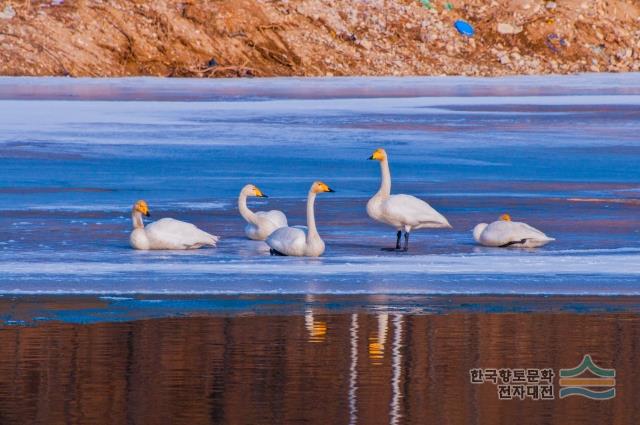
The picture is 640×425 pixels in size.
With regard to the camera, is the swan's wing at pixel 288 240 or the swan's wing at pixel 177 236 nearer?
the swan's wing at pixel 288 240

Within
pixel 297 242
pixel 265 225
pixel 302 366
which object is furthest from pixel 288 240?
pixel 302 366

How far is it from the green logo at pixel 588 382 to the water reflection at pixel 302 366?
0.07 m

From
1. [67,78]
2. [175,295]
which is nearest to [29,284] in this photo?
[175,295]

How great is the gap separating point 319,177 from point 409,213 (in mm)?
5588

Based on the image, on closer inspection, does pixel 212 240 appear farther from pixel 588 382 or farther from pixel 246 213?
pixel 588 382

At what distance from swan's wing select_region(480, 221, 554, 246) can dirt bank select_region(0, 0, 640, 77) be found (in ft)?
86.5

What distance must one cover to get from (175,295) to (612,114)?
1779 cm

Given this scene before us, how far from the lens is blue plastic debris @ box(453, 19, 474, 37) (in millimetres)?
45162

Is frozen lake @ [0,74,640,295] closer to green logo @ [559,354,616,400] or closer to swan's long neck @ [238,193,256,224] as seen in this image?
swan's long neck @ [238,193,256,224]

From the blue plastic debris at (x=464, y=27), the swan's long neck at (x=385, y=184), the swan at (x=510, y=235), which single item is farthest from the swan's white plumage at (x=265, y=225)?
the blue plastic debris at (x=464, y=27)

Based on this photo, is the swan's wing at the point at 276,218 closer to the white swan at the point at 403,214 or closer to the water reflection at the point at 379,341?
the white swan at the point at 403,214

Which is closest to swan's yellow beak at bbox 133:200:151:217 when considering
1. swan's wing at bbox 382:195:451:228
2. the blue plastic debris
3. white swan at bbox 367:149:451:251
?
white swan at bbox 367:149:451:251

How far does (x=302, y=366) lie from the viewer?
25.1 feet

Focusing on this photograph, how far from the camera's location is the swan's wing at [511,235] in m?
12.3
